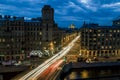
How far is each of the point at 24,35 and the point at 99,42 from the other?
51052mm

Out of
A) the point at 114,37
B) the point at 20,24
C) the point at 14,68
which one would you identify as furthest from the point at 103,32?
the point at 14,68

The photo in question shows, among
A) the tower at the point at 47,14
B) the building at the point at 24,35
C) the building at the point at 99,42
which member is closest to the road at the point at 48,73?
the building at the point at 24,35

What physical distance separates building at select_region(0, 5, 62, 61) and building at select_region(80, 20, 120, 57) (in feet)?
71.9

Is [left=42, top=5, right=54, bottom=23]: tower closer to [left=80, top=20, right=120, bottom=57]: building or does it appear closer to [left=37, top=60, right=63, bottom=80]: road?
[left=80, top=20, right=120, bottom=57]: building

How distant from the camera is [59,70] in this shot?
111 metres

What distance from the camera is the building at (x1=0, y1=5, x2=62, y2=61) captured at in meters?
150

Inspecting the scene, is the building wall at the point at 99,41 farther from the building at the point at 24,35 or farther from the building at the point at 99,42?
the building at the point at 24,35

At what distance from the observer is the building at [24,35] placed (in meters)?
150

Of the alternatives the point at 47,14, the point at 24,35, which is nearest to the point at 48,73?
the point at 24,35

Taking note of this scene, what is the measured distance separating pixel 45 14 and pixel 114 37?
48952 millimetres

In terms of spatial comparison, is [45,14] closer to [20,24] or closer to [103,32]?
[20,24]

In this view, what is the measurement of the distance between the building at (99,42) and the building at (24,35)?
21902mm

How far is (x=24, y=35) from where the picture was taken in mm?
157750

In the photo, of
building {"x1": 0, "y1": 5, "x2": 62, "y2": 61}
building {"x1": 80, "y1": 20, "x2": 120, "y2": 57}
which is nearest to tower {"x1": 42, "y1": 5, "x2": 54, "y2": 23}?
building {"x1": 0, "y1": 5, "x2": 62, "y2": 61}
